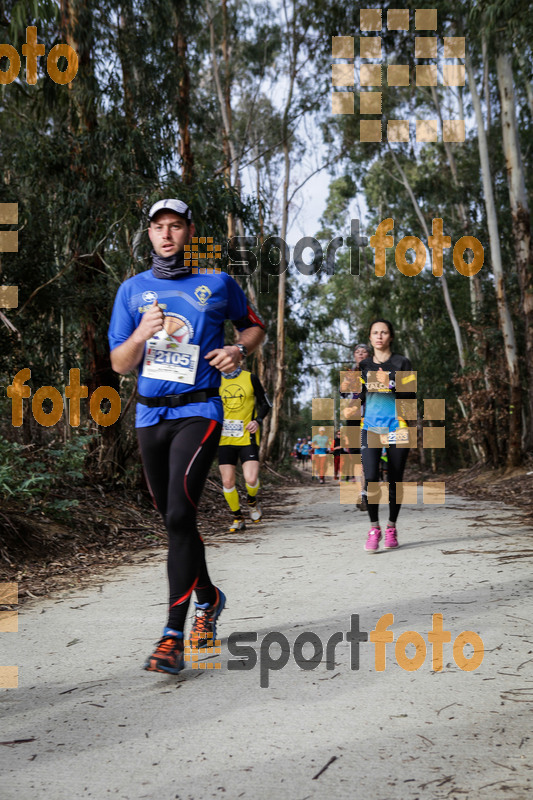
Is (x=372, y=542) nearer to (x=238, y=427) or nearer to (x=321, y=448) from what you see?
(x=238, y=427)

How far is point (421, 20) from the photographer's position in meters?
17.5

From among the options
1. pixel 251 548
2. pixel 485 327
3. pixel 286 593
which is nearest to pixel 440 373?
pixel 485 327

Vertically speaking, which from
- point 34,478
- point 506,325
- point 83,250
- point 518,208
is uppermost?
point 518,208

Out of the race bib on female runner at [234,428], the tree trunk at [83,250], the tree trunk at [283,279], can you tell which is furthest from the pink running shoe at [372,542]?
the tree trunk at [283,279]

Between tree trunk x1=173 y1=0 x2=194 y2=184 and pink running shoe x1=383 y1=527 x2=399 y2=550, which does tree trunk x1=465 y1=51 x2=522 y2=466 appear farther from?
pink running shoe x1=383 y1=527 x2=399 y2=550

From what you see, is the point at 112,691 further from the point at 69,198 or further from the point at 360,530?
the point at 69,198

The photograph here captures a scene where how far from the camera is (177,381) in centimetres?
353

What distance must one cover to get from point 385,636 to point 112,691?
136 cm

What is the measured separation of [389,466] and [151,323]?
12.5 feet

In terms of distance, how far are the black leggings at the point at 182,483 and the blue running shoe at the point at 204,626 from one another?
218 millimetres

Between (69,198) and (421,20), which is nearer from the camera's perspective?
(69,198)

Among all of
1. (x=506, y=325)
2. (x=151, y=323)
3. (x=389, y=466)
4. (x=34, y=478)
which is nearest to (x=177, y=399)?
(x=151, y=323)

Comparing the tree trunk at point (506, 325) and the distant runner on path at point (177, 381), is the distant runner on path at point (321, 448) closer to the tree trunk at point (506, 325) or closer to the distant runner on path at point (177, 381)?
the tree trunk at point (506, 325)

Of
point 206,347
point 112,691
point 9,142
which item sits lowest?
point 112,691
